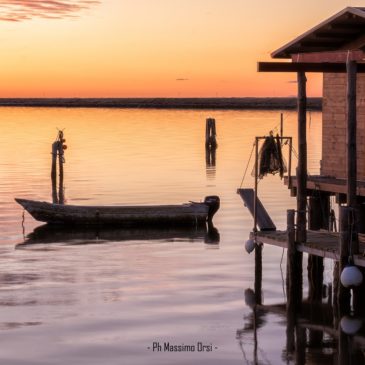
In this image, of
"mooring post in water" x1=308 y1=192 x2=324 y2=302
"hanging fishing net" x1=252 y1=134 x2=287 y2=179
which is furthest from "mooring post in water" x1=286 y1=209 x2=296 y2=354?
"hanging fishing net" x1=252 y1=134 x2=287 y2=179

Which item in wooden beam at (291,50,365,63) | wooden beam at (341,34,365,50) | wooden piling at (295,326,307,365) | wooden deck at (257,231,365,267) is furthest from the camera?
wooden beam at (341,34,365,50)

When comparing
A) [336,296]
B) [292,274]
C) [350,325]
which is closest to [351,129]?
[292,274]

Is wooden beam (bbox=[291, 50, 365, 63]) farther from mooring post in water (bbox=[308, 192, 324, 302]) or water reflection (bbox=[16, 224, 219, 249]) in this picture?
water reflection (bbox=[16, 224, 219, 249])

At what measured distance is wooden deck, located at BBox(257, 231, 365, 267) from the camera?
2223 cm

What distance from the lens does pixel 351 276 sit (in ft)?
70.3

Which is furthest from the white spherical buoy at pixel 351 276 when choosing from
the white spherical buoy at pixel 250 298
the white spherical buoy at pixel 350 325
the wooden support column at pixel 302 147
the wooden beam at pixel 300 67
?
the wooden beam at pixel 300 67

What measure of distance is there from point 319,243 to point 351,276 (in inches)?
86.6

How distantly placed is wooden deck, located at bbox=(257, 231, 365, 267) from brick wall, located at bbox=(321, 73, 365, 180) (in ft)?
7.84

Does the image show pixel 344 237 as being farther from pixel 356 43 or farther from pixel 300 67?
pixel 356 43

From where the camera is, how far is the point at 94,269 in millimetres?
28656

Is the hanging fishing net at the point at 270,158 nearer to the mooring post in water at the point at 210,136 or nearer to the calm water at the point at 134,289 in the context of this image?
the calm water at the point at 134,289

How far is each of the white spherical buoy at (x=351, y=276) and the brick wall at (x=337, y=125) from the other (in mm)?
5154

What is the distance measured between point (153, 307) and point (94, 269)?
5.59 meters

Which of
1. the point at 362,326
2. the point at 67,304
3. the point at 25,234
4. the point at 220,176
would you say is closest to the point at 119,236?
the point at 25,234
